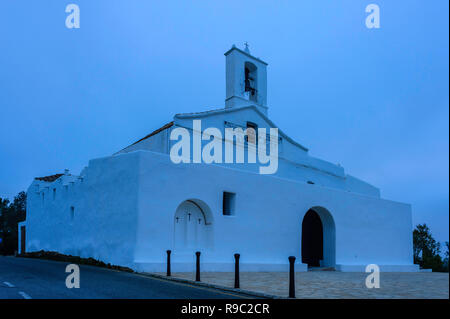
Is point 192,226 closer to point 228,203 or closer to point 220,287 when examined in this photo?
point 228,203

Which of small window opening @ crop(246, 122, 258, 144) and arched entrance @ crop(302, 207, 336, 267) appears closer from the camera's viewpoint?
arched entrance @ crop(302, 207, 336, 267)

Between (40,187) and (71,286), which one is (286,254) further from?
(40,187)

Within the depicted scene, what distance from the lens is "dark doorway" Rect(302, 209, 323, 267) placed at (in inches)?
835

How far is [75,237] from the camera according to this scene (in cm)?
1814

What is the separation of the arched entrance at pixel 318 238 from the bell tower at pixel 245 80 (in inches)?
282

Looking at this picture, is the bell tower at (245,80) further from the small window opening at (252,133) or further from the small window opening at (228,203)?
the small window opening at (228,203)

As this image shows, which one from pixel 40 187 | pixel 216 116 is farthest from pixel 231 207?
pixel 40 187

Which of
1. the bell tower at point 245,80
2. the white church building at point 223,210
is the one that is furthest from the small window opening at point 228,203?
the bell tower at point 245,80

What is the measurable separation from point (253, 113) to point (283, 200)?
21.9 ft

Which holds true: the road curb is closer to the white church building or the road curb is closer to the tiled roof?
the white church building

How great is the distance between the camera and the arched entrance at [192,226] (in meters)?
15.9

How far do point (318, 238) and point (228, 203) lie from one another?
272 inches

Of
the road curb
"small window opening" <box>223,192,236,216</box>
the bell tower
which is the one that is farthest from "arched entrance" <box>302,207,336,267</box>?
the road curb
